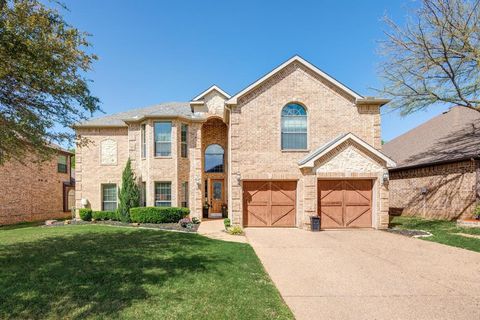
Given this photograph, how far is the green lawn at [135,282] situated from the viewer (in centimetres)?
445

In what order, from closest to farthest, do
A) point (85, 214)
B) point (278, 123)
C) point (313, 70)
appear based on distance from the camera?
point (278, 123) < point (313, 70) < point (85, 214)

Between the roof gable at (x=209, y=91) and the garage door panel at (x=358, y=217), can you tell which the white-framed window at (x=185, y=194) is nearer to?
the roof gable at (x=209, y=91)

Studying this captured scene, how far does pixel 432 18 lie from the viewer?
12.4 metres

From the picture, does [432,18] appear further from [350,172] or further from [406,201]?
[406,201]

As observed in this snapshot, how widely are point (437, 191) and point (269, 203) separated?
10452 millimetres

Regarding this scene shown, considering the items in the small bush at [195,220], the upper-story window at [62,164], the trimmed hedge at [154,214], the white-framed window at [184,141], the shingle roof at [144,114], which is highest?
the shingle roof at [144,114]

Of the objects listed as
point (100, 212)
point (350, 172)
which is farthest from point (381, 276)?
point (100, 212)

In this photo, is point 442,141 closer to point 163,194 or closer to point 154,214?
point 163,194

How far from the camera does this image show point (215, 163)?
64.0 feet

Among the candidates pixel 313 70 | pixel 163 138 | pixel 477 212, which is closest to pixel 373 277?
pixel 477 212

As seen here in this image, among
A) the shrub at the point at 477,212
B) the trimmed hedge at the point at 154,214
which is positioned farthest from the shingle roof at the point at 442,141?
the trimmed hedge at the point at 154,214

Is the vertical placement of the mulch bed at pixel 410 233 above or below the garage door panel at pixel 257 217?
below

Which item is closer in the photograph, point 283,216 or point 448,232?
point 448,232

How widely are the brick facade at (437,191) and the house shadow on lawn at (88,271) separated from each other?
13864 mm
